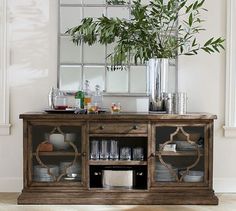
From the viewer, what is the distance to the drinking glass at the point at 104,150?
12.2 ft

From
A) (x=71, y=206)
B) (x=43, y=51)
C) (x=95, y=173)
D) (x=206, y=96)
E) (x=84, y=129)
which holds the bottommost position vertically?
(x=71, y=206)

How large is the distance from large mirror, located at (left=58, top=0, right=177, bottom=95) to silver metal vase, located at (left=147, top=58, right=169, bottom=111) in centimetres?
26

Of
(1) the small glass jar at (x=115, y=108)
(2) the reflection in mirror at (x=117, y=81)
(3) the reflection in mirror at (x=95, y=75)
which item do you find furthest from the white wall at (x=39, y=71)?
(1) the small glass jar at (x=115, y=108)

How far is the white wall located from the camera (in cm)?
408

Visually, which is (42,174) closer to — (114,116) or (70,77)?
(114,116)

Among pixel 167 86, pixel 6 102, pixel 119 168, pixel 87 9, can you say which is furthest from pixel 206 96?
pixel 6 102

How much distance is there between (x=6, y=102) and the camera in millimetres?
4051

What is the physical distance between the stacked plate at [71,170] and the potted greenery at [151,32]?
978mm

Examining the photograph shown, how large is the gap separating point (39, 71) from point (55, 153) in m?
0.84

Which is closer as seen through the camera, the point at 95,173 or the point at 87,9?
the point at 95,173

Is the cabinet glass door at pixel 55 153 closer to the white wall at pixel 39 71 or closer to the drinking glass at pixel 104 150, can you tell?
the drinking glass at pixel 104 150

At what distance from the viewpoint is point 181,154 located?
146 inches

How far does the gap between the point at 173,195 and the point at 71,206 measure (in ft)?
2.81

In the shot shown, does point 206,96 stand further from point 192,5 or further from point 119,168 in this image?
point 119,168
